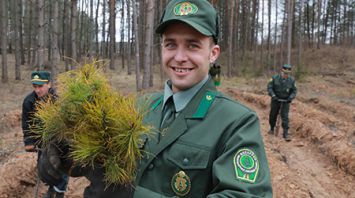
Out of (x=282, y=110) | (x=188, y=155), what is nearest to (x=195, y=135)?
(x=188, y=155)

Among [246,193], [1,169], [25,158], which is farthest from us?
[25,158]

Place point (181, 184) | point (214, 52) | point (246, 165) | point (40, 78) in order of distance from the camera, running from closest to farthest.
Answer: point (246, 165) < point (181, 184) < point (214, 52) < point (40, 78)

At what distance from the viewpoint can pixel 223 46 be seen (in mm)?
40188

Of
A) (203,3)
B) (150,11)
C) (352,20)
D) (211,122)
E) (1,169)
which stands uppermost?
(352,20)

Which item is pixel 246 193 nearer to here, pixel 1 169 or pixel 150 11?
pixel 1 169

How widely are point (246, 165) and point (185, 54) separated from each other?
594mm

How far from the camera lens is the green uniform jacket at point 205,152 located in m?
1.33

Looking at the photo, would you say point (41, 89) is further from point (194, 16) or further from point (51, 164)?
point (194, 16)

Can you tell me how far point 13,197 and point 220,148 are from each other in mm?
4882

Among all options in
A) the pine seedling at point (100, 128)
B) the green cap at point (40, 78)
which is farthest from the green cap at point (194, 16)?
the green cap at point (40, 78)

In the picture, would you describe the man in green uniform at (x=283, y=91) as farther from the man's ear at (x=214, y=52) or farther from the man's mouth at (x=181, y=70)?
the man's mouth at (x=181, y=70)

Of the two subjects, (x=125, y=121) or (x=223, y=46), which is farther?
(x=223, y=46)

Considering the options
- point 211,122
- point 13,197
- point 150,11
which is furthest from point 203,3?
point 150,11

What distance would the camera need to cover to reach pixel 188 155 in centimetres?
146
